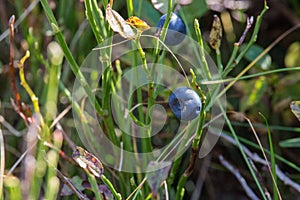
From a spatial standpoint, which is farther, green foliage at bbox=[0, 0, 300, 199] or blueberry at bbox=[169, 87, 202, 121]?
green foliage at bbox=[0, 0, 300, 199]

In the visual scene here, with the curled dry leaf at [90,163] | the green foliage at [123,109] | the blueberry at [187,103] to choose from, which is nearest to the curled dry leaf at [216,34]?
the green foliage at [123,109]

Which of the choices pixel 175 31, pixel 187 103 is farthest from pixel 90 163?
pixel 175 31

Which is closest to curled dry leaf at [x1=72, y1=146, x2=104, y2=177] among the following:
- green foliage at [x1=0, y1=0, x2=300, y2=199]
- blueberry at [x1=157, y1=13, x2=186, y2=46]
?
green foliage at [x1=0, y1=0, x2=300, y2=199]

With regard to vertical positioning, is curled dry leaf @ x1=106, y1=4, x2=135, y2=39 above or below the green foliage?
above

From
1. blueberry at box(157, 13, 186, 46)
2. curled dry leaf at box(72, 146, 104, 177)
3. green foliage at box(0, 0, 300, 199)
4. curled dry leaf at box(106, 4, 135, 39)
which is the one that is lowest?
green foliage at box(0, 0, 300, 199)

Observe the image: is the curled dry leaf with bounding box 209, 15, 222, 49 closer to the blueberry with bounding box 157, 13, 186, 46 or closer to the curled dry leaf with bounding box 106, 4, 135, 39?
the blueberry with bounding box 157, 13, 186, 46

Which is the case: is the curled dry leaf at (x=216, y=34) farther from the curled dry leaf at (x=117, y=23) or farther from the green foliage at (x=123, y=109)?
the curled dry leaf at (x=117, y=23)

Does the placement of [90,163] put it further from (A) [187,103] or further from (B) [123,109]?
(B) [123,109]

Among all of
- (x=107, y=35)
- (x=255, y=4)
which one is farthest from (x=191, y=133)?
(x=255, y=4)

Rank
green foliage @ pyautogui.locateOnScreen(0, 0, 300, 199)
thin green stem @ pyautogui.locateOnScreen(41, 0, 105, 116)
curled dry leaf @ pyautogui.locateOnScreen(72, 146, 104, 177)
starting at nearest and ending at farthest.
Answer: curled dry leaf @ pyautogui.locateOnScreen(72, 146, 104, 177), thin green stem @ pyautogui.locateOnScreen(41, 0, 105, 116), green foliage @ pyautogui.locateOnScreen(0, 0, 300, 199)

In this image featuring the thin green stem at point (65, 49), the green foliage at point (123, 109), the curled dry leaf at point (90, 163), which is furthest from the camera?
the green foliage at point (123, 109)

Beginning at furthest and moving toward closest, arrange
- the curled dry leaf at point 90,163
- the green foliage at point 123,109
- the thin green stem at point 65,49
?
the green foliage at point 123,109
the thin green stem at point 65,49
the curled dry leaf at point 90,163
